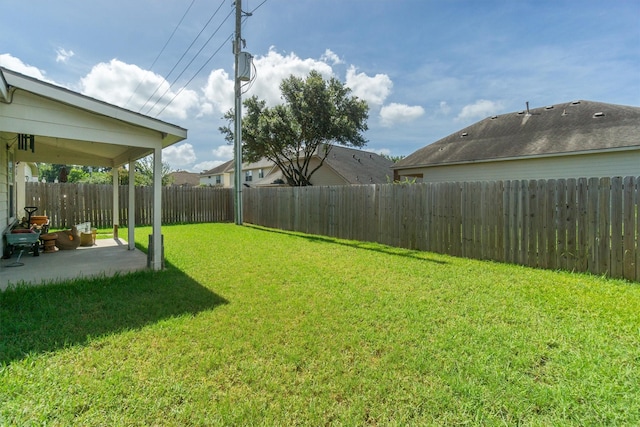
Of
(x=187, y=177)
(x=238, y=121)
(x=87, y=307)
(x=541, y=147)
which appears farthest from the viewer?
(x=187, y=177)

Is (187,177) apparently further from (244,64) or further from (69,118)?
(69,118)

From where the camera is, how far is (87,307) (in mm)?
3701

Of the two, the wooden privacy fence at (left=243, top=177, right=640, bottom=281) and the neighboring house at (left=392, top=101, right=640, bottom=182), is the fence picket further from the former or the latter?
the neighboring house at (left=392, top=101, right=640, bottom=182)

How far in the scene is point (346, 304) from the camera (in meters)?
3.83

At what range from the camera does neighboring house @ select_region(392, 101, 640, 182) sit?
10.3m

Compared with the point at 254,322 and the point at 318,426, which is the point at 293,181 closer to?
the point at 254,322

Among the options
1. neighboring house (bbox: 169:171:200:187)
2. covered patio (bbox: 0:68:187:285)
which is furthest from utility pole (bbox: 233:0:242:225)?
neighboring house (bbox: 169:171:200:187)

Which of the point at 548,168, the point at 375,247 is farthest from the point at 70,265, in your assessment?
the point at 548,168

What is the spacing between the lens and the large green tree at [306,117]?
56.8 feet

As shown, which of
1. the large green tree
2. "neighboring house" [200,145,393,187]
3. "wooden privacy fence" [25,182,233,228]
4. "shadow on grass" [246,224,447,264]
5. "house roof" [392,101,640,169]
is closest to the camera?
"shadow on grass" [246,224,447,264]

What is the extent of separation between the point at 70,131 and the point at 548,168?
1443cm

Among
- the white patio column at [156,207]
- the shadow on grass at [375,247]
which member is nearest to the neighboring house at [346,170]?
the shadow on grass at [375,247]

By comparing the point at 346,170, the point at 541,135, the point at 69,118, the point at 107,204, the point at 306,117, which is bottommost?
the point at 107,204

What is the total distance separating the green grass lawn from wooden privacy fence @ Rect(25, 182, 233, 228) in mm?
9540
